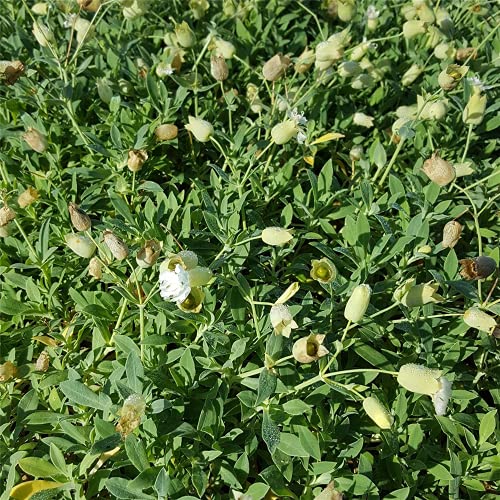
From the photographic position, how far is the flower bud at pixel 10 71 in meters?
1.58

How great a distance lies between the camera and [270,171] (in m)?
1.75

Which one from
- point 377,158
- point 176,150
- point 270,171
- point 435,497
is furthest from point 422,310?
point 176,150

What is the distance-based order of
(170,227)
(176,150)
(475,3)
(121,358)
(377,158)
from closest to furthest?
(121,358)
(170,227)
(377,158)
(176,150)
(475,3)

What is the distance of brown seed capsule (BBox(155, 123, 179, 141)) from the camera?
1660 millimetres

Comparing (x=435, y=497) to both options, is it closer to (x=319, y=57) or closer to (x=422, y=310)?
(x=422, y=310)

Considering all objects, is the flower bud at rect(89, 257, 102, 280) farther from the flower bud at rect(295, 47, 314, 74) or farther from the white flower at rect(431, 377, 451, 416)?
the flower bud at rect(295, 47, 314, 74)

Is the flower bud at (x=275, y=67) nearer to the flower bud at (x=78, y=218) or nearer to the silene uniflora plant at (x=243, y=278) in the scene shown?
the silene uniflora plant at (x=243, y=278)

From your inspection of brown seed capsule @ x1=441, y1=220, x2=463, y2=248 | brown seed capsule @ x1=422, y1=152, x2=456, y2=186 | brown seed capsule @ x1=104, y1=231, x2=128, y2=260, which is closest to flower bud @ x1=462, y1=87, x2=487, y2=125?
brown seed capsule @ x1=422, y1=152, x2=456, y2=186

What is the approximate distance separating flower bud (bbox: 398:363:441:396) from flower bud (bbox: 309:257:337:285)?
0.81 ft

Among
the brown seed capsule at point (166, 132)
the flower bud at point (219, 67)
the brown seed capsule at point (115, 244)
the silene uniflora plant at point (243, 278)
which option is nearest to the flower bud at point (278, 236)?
the silene uniflora plant at point (243, 278)

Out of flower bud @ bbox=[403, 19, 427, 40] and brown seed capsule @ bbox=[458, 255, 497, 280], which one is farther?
flower bud @ bbox=[403, 19, 427, 40]

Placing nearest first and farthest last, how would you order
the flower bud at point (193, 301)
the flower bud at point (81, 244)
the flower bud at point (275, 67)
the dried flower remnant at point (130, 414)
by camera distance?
1. the dried flower remnant at point (130, 414)
2. the flower bud at point (193, 301)
3. the flower bud at point (81, 244)
4. the flower bud at point (275, 67)

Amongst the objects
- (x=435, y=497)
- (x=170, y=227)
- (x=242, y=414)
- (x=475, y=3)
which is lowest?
(x=435, y=497)

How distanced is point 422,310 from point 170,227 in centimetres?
64
